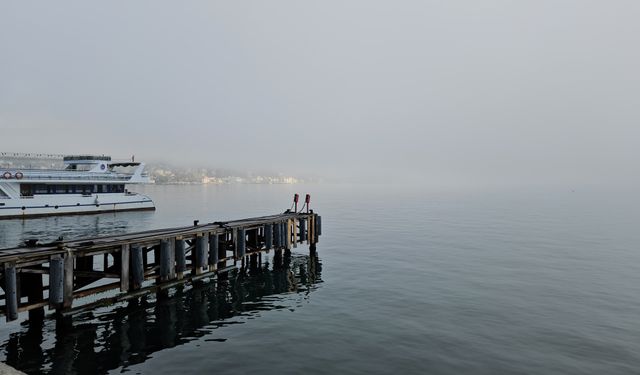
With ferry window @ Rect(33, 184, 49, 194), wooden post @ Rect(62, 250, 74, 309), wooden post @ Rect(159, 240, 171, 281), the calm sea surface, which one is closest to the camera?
the calm sea surface

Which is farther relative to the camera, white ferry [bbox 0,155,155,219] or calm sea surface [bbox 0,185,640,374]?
white ferry [bbox 0,155,155,219]

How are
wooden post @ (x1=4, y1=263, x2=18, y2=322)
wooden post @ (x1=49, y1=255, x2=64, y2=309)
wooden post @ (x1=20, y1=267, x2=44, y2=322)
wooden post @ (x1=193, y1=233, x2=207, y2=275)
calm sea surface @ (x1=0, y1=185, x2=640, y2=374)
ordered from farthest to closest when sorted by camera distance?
1. wooden post @ (x1=193, y1=233, x2=207, y2=275)
2. wooden post @ (x1=20, y1=267, x2=44, y2=322)
3. wooden post @ (x1=49, y1=255, x2=64, y2=309)
4. wooden post @ (x1=4, y1=263, x2=18, y2=322)
5. calm sea surface @ (x1=0, y1=185, x2=640, y2=374)

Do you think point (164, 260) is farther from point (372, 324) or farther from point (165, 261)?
point (372, 324)

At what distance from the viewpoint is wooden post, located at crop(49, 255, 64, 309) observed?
1434 cm

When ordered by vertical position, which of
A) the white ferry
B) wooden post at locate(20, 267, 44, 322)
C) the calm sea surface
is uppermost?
the white ferry

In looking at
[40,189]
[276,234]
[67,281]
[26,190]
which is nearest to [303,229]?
[276,234]

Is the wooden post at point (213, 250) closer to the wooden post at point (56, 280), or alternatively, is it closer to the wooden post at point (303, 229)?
the wooden post at point (56, 280)

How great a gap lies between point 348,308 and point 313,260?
40.1 ft

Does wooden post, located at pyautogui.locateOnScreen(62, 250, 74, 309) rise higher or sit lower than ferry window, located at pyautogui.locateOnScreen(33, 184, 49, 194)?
lower

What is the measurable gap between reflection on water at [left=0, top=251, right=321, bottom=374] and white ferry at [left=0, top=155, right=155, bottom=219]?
44.7 metres

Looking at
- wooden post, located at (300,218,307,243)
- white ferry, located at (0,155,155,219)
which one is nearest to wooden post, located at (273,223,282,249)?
Answer: wooden post, located at (300,218,307,243)

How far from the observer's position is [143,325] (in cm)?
1596

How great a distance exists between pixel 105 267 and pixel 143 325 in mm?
4054

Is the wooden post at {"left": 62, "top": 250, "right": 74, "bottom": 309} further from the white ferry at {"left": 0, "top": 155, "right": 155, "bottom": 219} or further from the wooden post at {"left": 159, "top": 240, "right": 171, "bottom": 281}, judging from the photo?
the white ferry at {"left": 0, "top": 155, "right": 155, "bottom": 219}
